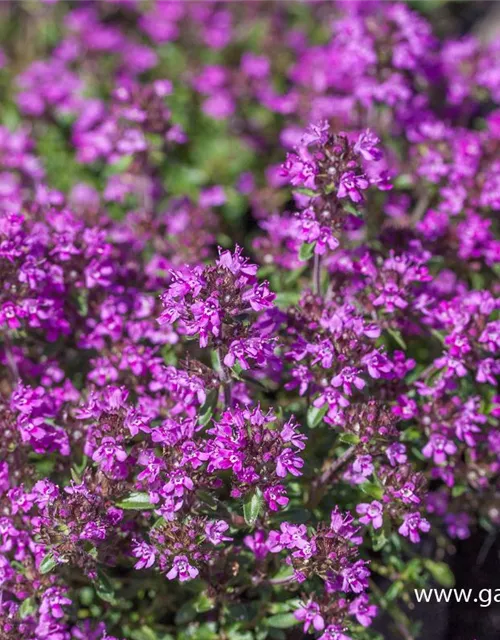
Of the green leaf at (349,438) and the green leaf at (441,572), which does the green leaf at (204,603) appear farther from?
the green leaf at (441,572)

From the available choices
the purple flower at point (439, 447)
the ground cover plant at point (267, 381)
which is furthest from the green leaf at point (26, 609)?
the purple flower at point (439, 447)

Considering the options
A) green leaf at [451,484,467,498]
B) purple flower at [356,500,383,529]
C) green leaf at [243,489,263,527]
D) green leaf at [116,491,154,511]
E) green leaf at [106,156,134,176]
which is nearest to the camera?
green leaf at [243,489,263,527]

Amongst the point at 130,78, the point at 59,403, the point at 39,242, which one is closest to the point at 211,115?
the point at 130,78

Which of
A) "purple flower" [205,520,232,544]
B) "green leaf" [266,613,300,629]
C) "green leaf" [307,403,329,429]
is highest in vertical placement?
"green leaf" [307,403,329,429]

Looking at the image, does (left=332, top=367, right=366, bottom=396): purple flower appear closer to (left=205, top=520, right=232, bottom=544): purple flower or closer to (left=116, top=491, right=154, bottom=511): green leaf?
(left=205, top=520, right=232, bottom=544): purple flower

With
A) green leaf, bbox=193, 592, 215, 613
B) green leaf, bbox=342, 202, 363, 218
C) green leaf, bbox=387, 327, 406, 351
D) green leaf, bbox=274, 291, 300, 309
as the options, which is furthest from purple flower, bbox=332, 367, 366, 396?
green leaf, bbox=193, 592, 215, 613

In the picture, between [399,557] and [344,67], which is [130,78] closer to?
[344,67]

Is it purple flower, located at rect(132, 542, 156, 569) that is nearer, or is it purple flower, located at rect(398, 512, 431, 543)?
purple flower, located at rect(132, 542, 156, 569)
